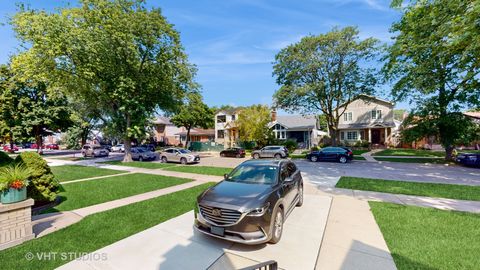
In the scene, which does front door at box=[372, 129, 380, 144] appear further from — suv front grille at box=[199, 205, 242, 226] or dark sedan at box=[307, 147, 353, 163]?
suv front grille at box=[199, 205, 242, 226]

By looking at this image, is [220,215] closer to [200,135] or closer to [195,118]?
[195,118]

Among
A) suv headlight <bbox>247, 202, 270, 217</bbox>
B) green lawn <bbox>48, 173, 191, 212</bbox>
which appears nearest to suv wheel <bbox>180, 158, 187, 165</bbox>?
green lawn <bbox>48, 173, 191, 212</bbox>

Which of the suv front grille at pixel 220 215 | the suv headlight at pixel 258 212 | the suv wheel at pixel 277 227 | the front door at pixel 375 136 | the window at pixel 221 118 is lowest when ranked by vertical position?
the suv wheel at pixel 277 227

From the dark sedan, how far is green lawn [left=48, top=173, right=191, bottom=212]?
42.0 ft

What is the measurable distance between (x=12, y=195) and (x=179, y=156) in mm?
15502

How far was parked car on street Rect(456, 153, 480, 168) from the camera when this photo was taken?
1433cm

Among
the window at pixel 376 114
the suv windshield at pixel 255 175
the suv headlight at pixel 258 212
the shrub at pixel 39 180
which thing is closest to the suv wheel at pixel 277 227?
the suv headlight at pixel 258 212

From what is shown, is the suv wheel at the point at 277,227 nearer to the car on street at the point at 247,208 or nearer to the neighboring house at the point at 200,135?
the car on street at the point at 247,208

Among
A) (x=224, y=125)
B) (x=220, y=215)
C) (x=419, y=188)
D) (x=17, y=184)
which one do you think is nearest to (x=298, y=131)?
(x=224, y=125)

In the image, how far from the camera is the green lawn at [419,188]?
7.79m

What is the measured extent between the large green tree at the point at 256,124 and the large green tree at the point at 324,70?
4.50 metres

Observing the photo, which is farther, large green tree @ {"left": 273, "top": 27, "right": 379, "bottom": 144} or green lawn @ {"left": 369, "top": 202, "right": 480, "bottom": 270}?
large green tree @ {"left": 273, "top": 27, "right": 379, "bottom": 144}

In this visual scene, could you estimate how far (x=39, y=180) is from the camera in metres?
6.74

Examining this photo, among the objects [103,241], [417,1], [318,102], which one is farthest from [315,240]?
[318,102]
